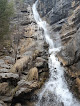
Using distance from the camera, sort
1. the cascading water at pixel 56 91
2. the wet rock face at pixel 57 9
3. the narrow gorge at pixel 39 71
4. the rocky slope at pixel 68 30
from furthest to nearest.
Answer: the wet rock face at pixel 57 9
the rocky slope at pixel 68 30
the cascading water at pixel 56 91
the narrow gorge at pixel 39 71

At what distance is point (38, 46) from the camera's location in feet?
68.8

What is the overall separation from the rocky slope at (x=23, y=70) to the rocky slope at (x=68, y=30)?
2.77 metres

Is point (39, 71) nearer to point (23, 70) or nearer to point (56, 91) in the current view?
point (23, 70)

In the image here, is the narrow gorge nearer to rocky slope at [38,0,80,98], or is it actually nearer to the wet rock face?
rocky slope at [38,0,80,98]

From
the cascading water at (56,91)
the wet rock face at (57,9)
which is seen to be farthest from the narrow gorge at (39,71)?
the wet rock face at (57,9)

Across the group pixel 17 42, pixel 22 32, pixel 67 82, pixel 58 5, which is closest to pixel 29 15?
pixel 58 5

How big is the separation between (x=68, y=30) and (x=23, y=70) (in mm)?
12567

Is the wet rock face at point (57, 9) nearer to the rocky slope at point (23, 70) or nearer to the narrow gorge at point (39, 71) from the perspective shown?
the narrow gorge at point (39, 71)

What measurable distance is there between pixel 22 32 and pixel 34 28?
2968 millimetres

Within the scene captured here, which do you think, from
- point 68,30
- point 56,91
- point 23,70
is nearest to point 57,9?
point 68,30

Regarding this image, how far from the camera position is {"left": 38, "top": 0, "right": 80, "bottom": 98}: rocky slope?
1466 cm

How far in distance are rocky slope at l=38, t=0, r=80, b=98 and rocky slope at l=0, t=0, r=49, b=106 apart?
277 centimetres

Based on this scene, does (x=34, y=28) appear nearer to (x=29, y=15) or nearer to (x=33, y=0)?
(x=29, y=15)

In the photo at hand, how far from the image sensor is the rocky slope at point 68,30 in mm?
14664
